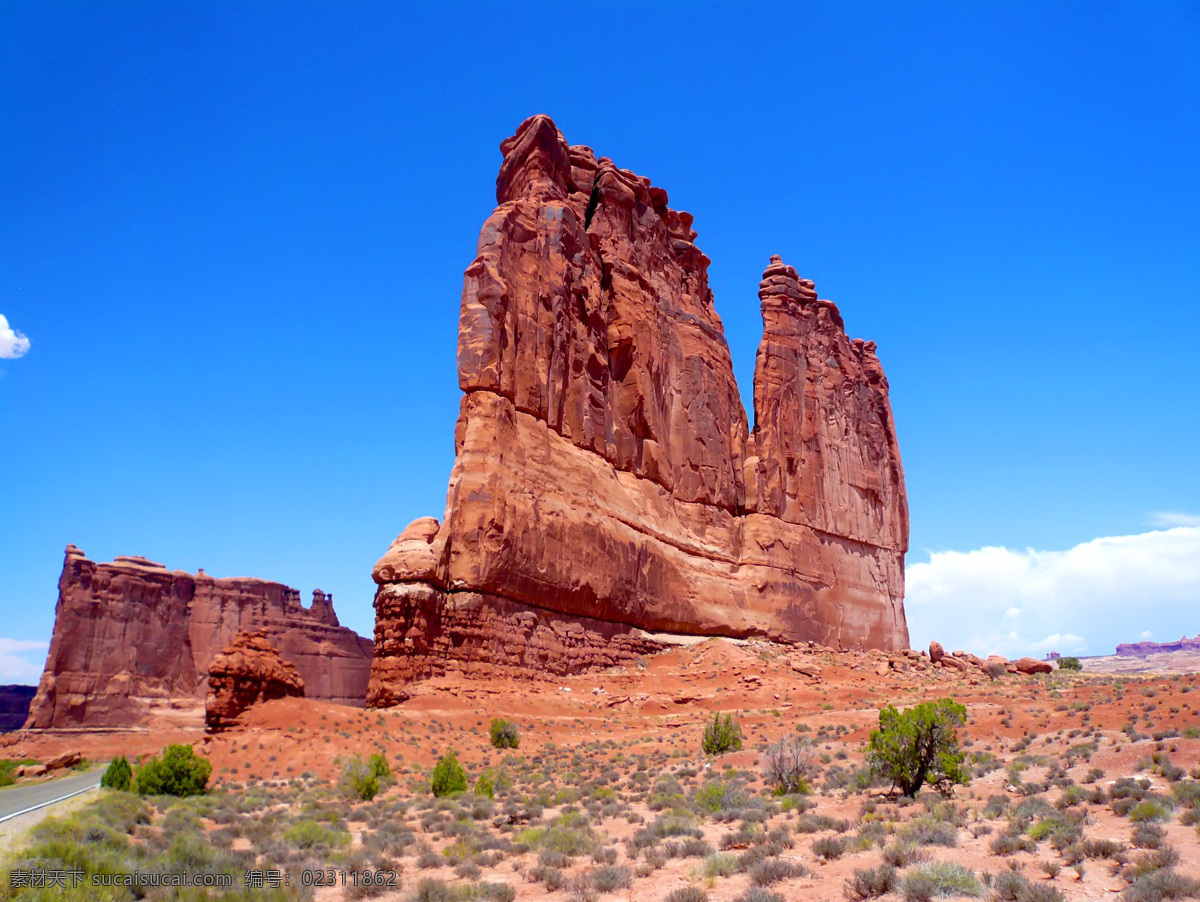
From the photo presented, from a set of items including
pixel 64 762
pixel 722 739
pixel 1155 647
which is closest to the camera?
pixel 722 739

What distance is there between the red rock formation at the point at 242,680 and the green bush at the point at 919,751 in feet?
53.1

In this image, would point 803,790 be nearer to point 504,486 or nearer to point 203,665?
point 504,486

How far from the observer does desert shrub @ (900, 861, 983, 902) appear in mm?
7414

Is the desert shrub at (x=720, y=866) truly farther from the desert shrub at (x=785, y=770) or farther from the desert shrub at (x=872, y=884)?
the desert shrub at (x=785, y=770)

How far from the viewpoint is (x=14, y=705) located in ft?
242

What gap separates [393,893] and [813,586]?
1529 inches

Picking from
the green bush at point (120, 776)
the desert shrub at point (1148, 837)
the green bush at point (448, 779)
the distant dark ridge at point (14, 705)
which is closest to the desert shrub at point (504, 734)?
the green bush at point (448, 779)

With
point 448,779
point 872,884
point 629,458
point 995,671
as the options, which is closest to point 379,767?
point 448,779

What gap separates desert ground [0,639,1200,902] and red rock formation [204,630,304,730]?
0.53 meters

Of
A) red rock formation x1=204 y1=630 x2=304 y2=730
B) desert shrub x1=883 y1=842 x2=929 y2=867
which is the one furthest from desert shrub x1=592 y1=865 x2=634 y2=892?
red rock formation x1=204 y1=630 x2=304 y2=730

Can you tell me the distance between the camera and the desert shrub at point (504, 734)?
2153 centimetres

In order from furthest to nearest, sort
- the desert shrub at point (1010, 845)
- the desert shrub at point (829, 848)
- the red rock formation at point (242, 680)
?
the red rock formation at point (242, 680), the desert shrub at point (829, 848), the desert shrub at point (1010, 845)

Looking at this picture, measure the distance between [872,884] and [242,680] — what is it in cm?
1858

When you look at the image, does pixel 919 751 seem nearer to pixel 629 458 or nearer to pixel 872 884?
pixel 872 884
